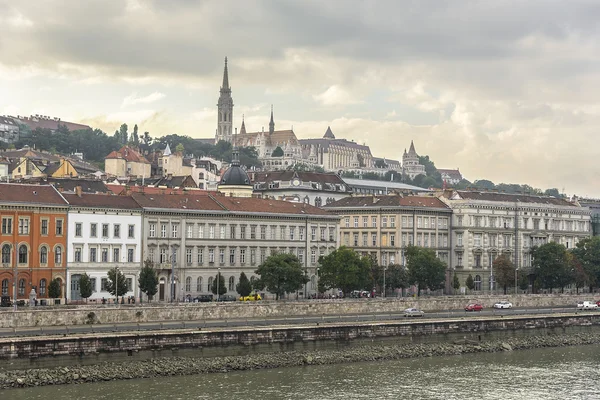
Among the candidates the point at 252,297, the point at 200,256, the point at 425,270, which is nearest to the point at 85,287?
the point at 200,256

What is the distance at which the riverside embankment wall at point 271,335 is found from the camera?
57.4 m

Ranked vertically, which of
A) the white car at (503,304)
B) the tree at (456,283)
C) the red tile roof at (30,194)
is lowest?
the white car at (503,304)

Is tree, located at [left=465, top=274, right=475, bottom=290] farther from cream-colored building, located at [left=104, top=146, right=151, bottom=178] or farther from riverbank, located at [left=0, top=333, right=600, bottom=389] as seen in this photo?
cream-colored building, located at [left=104, top=146, right=151, bottom=178]

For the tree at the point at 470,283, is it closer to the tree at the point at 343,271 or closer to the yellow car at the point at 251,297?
the tree at the point at 343,271

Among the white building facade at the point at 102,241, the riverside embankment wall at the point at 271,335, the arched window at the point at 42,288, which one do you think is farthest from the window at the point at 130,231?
the riverside embankment wall at the point at 271,335

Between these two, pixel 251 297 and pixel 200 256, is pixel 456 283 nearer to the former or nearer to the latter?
pixel 251 297

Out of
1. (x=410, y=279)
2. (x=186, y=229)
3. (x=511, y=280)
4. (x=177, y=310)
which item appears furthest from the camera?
(x=511, y=280)

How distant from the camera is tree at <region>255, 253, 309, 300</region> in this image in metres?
89.4

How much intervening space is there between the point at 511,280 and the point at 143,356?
60.7 m

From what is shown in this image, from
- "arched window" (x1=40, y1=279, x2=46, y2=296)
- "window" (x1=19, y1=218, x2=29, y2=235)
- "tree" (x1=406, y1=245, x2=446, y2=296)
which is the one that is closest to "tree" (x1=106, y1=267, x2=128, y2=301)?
"arched window" (x1=40, y1=279, x2=46, y2=296)

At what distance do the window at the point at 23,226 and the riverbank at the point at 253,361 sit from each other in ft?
81.8

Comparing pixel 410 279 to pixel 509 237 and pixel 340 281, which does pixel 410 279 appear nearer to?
pixel 340 281

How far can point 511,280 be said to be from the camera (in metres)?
114

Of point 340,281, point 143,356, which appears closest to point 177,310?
point 143,356
